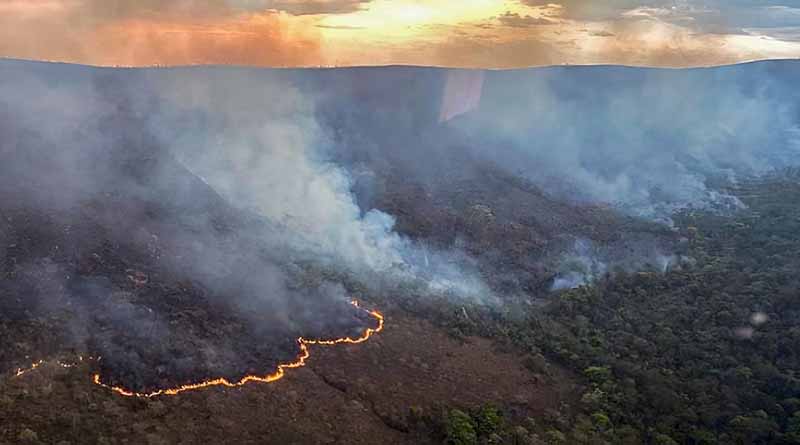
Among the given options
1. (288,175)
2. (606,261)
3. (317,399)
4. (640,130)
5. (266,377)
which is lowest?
(606,261)

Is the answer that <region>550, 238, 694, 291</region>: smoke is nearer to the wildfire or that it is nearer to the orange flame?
the orange flame

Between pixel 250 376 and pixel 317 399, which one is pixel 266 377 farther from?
pixel 317 399

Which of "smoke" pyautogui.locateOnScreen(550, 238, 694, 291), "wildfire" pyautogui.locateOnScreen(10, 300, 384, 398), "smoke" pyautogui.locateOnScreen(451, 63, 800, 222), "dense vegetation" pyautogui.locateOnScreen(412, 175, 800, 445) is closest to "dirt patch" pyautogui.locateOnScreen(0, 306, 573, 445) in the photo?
"wildfire" pyautogui.locateOnScreen(10, 300, 384, 398)

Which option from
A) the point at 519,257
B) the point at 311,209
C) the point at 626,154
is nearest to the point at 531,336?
the point at 519,257

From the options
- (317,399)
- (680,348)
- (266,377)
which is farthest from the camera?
(680,348)

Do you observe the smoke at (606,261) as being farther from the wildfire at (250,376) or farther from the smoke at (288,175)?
the wildfire at (250,376)

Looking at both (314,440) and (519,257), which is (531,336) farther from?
A: (314,440)

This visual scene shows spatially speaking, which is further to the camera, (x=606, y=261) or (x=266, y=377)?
(x=606, y=261)

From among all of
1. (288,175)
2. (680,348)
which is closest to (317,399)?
(680,348)

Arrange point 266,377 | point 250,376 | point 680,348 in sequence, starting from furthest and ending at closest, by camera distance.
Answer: point 680,348
point 266,377
point 250,376
